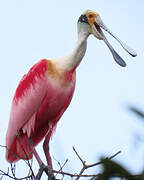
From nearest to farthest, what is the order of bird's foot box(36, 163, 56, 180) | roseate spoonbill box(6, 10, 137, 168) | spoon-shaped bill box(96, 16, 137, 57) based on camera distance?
bird's foot box(36, 163, 56, 180), spoon-shaped bill box(96, 16, 137, 57), roseate spoonbill box(6, 10, 137, 168)

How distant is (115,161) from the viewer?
2.75 feet

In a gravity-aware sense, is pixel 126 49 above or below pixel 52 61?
below

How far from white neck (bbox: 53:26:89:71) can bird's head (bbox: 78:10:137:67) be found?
0.25 meters

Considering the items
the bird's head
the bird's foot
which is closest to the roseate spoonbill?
the bird's head

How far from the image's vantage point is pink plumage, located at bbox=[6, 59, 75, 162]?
5.89 meters

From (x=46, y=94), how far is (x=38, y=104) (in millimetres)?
225

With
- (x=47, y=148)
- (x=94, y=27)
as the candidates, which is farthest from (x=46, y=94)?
(x=94, y=27)

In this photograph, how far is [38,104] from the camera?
19.9ft

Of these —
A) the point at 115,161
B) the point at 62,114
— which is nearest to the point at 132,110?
the point at 115,161

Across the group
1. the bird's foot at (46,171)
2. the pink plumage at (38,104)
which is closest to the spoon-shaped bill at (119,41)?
the pink plumage at (38,104)

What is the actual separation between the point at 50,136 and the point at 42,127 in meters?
0.19

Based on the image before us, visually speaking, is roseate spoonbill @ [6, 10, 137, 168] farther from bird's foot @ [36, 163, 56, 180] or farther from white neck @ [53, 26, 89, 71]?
bird's foot @ [36, 163, 56, 180]

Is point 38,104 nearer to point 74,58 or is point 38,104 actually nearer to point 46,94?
point 46,94

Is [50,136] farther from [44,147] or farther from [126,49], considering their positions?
[126,49]
